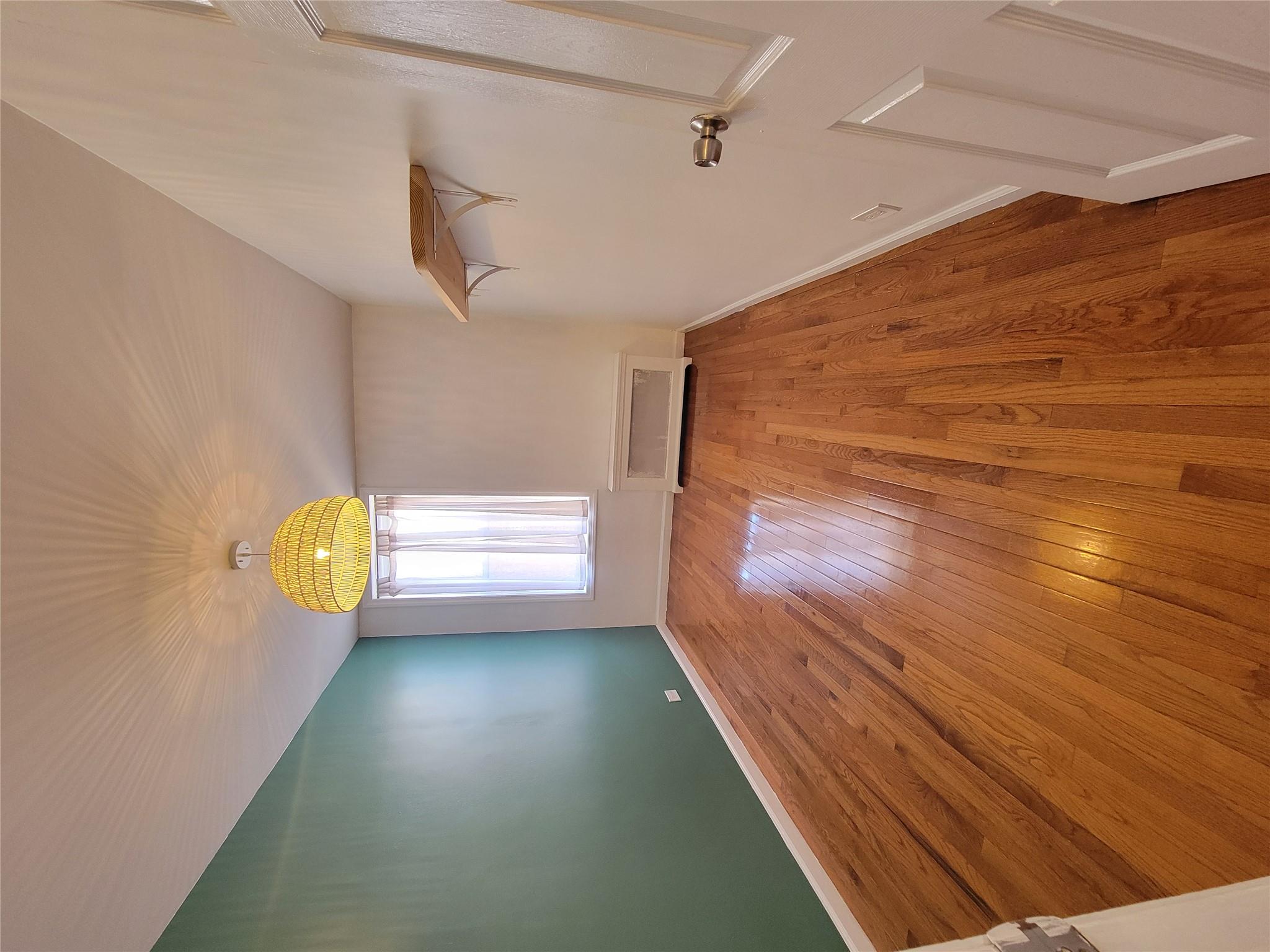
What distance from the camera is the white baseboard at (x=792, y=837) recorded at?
6.20ft

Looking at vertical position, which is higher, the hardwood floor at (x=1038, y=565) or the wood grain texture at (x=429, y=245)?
the wood grain texture at (x=429, y=245)

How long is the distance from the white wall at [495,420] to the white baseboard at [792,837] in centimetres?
151

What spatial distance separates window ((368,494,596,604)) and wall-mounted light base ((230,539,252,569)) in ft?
5.38

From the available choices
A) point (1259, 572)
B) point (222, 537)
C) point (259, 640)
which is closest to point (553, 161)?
point (1259, 572)

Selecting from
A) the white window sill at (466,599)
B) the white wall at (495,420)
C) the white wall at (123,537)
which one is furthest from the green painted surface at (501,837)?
the white wall at (495,420)

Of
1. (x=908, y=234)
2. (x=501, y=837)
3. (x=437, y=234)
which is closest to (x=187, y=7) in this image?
(x=437, y=234)

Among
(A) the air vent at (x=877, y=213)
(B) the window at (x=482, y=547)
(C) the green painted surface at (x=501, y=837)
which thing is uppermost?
(A) the air vent at (x=877, y=213)

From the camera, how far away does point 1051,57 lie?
0.62 meters

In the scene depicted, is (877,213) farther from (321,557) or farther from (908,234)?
(321,557)

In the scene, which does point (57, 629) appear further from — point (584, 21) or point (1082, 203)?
point (1082, 203)

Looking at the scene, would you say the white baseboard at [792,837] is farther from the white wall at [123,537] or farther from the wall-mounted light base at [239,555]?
the wall-mounted light base at [239,555]

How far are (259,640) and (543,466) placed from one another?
2.12 metres

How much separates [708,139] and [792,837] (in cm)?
270

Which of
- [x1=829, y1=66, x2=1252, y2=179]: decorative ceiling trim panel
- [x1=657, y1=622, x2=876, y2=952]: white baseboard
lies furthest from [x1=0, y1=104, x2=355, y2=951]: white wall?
[x1=657, y1=622, x2=876, y2=952]: white baseboard
